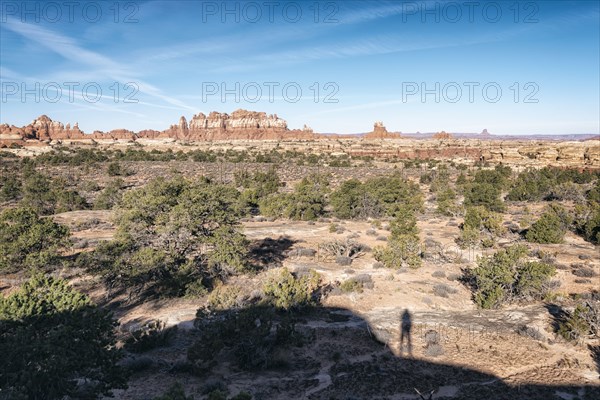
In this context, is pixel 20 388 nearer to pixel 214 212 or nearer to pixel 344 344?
pixel 344 344

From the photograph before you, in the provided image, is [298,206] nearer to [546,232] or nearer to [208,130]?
[546,232]

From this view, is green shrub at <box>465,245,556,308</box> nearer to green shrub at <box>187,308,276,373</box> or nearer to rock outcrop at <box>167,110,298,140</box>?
green shrub at <box>187,308,276,373</box>

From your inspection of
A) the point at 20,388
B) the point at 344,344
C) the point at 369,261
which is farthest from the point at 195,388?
the point at 369,261

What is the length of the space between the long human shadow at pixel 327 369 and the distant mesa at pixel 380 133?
485ft

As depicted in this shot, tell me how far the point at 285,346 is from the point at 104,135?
17791 centimetres

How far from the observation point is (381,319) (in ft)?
47.3

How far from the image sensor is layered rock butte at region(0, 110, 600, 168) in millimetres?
81250

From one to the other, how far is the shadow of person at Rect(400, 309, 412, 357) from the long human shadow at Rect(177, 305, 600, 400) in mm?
568

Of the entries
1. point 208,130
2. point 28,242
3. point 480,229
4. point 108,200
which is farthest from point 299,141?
point 28,242

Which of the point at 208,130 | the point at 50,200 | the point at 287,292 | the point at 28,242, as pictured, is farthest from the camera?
the point at 208,130

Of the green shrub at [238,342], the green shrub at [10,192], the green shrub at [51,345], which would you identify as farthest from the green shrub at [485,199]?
the green shrub at [10,192]

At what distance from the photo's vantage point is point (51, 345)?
26.0ft

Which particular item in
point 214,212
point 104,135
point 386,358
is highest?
point 104,135

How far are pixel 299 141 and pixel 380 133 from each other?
38.9 meters
